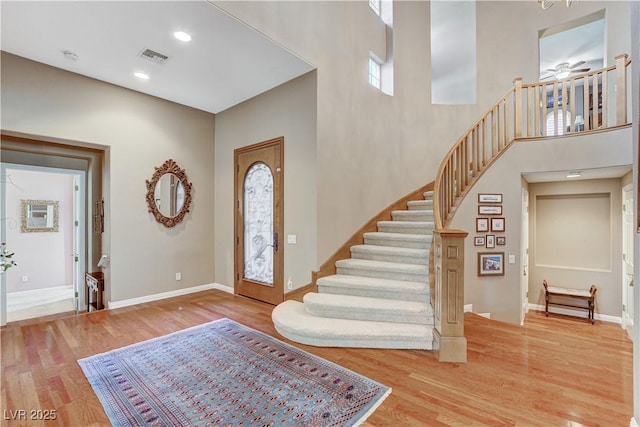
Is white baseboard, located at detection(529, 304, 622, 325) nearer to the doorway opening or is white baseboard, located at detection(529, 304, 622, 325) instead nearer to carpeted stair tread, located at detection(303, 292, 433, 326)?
carpeted stair tread, located at detection(303, 292, 433, 326)

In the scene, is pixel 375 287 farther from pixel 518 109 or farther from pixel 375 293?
pixel 518 109

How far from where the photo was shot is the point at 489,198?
4676 mm

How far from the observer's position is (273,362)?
2.68 metres

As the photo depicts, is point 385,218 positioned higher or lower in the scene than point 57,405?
higher

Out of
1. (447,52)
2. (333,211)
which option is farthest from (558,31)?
(333,211)

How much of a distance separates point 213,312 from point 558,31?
852cm

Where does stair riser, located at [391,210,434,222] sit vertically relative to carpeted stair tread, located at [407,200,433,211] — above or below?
below

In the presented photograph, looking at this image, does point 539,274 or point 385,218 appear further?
point 539,274

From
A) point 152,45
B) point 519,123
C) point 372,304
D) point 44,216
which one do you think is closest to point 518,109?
point 519,123

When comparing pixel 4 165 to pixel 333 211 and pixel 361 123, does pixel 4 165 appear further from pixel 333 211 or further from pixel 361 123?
pixel 361 123

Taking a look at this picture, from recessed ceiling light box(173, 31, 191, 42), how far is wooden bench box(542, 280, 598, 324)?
302 inches

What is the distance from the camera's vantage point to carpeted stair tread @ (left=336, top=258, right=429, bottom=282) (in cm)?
359

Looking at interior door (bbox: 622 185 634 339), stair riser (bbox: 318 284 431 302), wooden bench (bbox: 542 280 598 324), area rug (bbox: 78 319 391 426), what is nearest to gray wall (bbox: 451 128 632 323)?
interior door (bbox: 622 185 634 339)

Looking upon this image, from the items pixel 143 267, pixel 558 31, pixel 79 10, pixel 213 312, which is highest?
pixel 558 31
